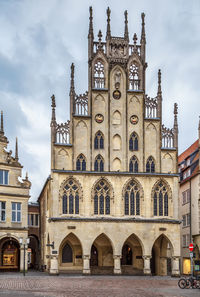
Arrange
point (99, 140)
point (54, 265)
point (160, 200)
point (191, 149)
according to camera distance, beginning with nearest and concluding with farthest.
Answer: point (54, 265) < point (160, 200) < point (99, 140) < point (191, 149)

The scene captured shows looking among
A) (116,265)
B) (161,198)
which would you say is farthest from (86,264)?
(161,198)

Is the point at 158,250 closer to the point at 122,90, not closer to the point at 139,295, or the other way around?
the point at 122,90

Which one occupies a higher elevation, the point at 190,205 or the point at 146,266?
the point at 190,205

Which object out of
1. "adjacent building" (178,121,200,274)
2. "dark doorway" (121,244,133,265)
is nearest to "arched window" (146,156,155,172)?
"adjacent building" (178,121,200,274)

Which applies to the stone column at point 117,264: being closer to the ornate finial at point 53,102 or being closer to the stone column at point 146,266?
the stone column at point 146,266

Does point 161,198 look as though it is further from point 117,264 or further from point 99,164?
point 117,264

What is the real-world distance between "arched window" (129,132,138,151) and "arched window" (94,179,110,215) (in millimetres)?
5032

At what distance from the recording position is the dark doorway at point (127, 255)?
2289 inches

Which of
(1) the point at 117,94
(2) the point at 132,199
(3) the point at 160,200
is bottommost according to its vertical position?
(3) the point at 160,200

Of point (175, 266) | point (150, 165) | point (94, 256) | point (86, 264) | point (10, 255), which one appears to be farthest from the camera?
point (10, 255)

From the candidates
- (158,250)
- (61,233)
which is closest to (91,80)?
(61,233)

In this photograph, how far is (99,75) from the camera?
5716 centimetres

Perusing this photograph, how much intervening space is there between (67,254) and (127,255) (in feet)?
23.6

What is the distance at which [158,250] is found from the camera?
58.1 m
